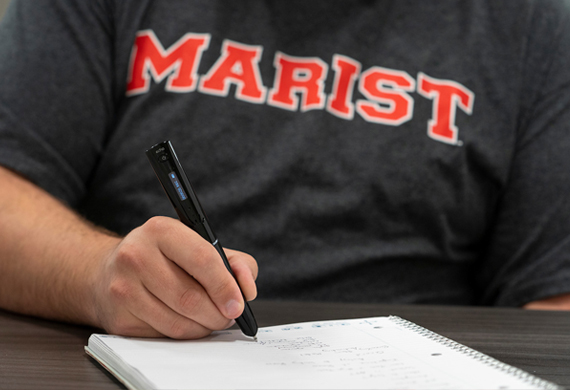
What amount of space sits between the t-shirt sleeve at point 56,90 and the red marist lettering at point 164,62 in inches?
1.6

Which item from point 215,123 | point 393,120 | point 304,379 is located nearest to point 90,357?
point 304,379

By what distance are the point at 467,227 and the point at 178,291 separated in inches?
22.9

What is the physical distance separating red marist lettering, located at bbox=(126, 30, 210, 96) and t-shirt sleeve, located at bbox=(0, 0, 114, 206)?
1.6 inches

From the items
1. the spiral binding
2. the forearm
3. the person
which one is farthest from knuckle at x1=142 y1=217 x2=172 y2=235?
the person

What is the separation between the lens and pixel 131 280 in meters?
0.41

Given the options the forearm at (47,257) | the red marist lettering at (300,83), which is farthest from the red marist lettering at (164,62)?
the forearm at (47,257)

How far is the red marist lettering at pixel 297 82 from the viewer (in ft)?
2.60

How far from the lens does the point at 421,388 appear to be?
0.29 meters

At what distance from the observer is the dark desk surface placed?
0.33 metres

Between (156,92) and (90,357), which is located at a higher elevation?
(156,92)

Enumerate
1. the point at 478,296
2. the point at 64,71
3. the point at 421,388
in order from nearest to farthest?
the point at 421,388 → the point at 64,71 → the point at 478,296

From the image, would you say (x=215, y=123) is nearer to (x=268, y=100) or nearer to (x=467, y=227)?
(x=268, y=100)

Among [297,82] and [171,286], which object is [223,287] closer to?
[171,286]

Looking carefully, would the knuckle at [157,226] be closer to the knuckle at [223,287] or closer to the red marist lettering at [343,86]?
the knuckle at [223,287]
